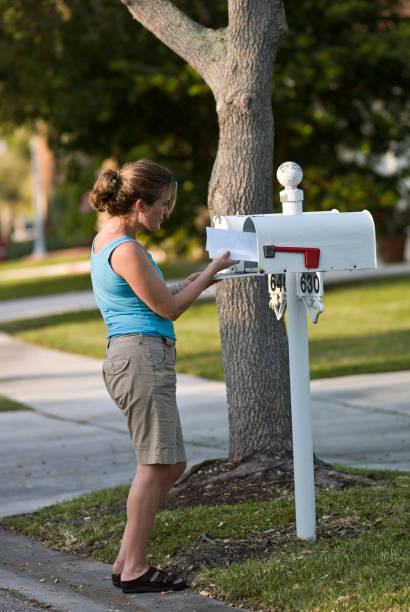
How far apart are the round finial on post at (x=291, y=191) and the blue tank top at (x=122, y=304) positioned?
83 cm

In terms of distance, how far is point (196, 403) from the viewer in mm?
9008

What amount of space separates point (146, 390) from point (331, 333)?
30.7 feet

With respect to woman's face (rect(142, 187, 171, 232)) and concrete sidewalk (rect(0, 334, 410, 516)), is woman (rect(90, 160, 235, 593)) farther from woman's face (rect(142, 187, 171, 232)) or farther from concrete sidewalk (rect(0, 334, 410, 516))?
concrete sidewalk (rect(0, 334, 410, 516))

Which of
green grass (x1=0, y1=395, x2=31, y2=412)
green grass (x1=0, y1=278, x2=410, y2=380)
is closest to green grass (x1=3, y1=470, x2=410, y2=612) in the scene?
green grass (x1=0, y1=395, x2=31, y2=412)

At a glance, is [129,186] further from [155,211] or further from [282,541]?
[282,541]

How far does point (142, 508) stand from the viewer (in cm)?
434

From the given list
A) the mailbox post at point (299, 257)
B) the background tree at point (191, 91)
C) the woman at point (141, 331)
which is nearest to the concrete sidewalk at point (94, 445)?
the woman at point (141, 331)

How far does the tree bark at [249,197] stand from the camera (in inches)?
224

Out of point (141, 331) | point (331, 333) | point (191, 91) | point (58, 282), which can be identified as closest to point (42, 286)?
point (58, 282)

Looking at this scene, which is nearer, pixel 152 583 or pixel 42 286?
pixel 152 583

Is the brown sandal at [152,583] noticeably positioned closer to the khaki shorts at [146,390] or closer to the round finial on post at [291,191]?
the khaki shorts at [146,390]

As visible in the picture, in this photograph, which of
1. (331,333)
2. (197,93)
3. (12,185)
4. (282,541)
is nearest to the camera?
(282,541)

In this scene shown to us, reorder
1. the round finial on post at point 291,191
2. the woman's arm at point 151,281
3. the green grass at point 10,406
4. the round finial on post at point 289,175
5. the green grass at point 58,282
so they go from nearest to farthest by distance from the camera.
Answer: the woman's arm at point 151,281
the round finial on post at point 291,191
the round finial on post at point 289,175
the green grass at point 10,406
the green grass at point 58,282

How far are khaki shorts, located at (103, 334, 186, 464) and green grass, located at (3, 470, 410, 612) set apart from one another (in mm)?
639
